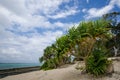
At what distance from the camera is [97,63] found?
14.7m

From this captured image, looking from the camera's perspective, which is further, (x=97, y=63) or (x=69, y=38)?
(x=69, y=38)

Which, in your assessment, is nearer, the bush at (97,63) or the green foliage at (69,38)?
the bush at (97,63)

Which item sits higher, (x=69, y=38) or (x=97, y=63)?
(x=69, y=38)

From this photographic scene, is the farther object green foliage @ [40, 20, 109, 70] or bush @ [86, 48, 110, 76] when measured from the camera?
green foliage @ [40, 20, 109, 70]

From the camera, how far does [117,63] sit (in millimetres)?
18359

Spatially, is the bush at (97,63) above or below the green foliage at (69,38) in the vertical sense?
below

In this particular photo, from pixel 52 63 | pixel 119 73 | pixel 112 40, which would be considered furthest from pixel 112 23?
pixel 119 73

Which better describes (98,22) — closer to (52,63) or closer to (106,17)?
(106,17)

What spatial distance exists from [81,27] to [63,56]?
5.25 m

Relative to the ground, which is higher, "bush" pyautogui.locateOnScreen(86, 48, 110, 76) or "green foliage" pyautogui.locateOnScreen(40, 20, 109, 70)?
"green foliage" pyautogui.locateOnScreen(40, 20, 109, 70)

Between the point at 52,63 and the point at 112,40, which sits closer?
the point at 52,63

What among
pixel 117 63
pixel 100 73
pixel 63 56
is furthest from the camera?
pixel 63 56

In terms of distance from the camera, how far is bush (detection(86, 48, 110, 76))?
14570 mm

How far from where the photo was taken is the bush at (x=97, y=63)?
14570mm
